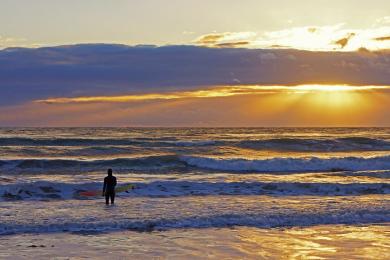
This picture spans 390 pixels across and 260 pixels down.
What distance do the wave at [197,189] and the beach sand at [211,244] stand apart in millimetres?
7464

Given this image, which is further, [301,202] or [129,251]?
[301,202]

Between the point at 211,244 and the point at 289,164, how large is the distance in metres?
22.2

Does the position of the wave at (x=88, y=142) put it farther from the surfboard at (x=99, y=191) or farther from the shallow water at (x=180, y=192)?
the surfboard at (x=99, y=191)

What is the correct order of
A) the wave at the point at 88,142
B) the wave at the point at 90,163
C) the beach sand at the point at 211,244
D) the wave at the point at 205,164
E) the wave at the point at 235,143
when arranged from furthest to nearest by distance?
the wave at the point at 235,143 < the wave at the point at 88,142 < the wave at the point at 205,164 < the wave at the point at 90,163 < the beach sand at the point at 211,244

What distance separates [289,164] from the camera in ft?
114

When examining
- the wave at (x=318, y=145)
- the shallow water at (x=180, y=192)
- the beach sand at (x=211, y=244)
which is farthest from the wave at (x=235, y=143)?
the beach sand at (x=211, y=244)

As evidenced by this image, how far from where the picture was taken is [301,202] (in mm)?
20188

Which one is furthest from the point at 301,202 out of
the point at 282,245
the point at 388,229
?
the point at 282,245

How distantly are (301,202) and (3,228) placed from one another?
10234 millimetres

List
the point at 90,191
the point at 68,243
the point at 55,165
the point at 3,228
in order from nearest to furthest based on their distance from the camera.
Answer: the point at 68,243, the point at 3,228, the point at 90,191, the point at 55,165

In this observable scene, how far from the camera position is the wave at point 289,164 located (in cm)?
3419

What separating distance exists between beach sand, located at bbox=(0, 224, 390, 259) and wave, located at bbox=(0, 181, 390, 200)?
7.46m

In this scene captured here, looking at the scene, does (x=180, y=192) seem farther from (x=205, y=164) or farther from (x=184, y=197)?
(x=205, y=164)

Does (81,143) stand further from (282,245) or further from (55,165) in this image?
(282,245)
